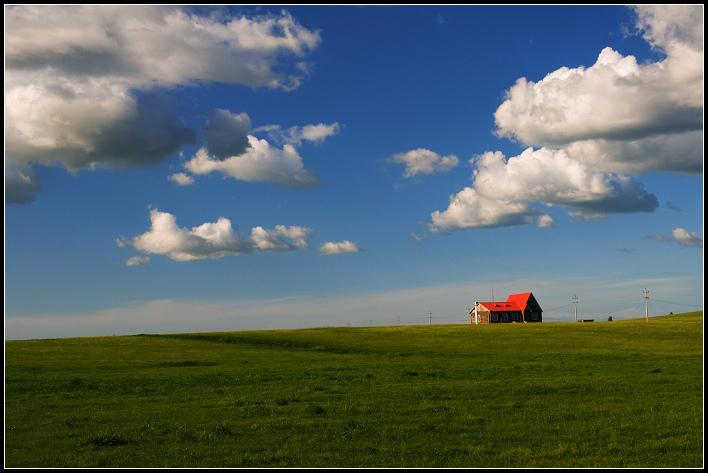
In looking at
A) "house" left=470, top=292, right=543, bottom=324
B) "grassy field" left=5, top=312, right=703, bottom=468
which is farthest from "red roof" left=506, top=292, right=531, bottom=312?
"grassy field" left=5, top=312, right=703, bottom=468

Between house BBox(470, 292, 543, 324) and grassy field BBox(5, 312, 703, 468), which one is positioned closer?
grassy field BBox(5, 312, 703, 468)

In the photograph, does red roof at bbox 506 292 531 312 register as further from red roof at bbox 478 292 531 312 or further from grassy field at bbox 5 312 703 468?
grassy field at bbox 5 312 703 468

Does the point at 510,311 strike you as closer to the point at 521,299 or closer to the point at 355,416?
the point at 521,299

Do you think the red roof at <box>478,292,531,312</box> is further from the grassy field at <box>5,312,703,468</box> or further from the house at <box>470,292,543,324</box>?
the grassy field at <box>5,312,703,468</box>

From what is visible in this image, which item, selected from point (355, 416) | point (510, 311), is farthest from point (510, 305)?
point (355, 416)

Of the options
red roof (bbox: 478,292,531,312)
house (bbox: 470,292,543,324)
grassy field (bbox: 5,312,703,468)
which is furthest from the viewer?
red roof (bbox: 478,292,531,312)

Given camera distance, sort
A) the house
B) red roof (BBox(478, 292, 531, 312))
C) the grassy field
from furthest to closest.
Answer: red roof (BBox(478, 292, 531, 312)), the house, the grassy field

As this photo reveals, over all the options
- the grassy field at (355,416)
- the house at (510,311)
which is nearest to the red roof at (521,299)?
the house at (510,311)

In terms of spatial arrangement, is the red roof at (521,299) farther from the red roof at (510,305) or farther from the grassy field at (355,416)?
the grassy field at (355,416)

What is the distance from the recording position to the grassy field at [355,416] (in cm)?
1561

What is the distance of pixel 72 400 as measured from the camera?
2812cm

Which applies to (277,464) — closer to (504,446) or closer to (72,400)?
(504,446)

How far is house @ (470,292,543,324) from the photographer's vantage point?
150 m

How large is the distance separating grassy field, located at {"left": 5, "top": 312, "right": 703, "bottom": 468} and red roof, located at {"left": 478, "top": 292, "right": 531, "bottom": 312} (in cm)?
10585
